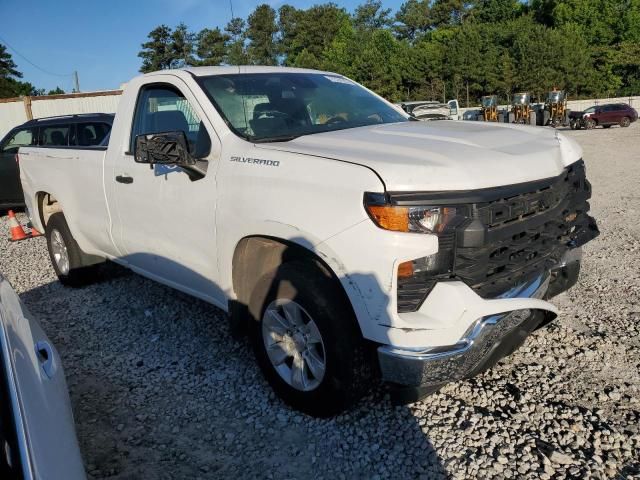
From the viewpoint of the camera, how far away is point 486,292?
2648 mm

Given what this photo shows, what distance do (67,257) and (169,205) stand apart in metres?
2.51

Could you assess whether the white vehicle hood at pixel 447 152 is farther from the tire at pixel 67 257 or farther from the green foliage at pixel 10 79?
the green foliage at pixel 10 79

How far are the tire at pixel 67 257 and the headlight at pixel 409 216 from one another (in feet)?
13.1

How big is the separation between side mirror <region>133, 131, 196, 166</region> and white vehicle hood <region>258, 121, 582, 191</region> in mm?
503

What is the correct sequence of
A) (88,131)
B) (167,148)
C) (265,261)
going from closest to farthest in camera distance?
(265,261) → (167,148) → (88,131)

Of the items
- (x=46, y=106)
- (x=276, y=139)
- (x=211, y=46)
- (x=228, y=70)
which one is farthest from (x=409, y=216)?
(x=211, y=46)

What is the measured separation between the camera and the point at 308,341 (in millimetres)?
2965

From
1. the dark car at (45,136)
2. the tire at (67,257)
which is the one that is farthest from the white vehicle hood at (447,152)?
the dark car at (45,136)

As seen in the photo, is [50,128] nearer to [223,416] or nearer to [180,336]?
[180,336]

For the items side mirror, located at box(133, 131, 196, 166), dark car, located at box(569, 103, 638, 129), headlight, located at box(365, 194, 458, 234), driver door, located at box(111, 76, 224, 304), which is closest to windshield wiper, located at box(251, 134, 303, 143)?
driver door, located at box(111, 76, 224, 304)

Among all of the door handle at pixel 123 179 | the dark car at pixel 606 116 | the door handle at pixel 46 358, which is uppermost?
the door handle at pixel 123 179

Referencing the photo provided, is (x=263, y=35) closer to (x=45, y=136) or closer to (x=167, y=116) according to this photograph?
(x=45, y=136)

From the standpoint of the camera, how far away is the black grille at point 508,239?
98.3 inches

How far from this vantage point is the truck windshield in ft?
11.4
